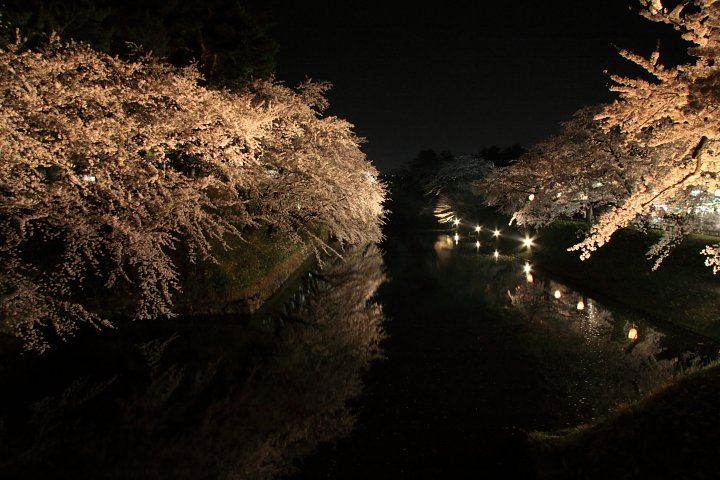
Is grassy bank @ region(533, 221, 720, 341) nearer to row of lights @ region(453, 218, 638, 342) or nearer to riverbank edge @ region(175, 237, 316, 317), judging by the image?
row of lights @ region(453, 218, 638, 342)

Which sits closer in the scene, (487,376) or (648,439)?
(648,439)

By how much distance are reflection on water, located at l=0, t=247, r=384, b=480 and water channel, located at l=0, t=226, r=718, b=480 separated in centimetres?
3

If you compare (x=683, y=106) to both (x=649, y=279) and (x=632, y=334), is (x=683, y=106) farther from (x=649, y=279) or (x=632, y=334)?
(x=649, y=279)

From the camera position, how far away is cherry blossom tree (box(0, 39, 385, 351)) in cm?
853

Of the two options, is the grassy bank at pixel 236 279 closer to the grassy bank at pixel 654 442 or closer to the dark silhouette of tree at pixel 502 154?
the grassy bank at pixel 654 442

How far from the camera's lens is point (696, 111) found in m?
6.07

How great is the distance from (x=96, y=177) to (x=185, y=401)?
6.02 m

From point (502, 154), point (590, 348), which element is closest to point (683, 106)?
point (590, 348)

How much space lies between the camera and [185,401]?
328 inches

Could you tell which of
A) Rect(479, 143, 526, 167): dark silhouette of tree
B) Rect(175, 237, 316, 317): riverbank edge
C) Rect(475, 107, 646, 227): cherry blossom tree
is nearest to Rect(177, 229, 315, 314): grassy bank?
Rect(175, 237, 316, 317): riverbank edge

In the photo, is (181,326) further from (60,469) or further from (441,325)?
(441,325)

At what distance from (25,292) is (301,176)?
10.7m

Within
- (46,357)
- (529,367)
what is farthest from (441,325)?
(46,357)

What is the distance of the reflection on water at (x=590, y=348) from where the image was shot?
29.2ft
